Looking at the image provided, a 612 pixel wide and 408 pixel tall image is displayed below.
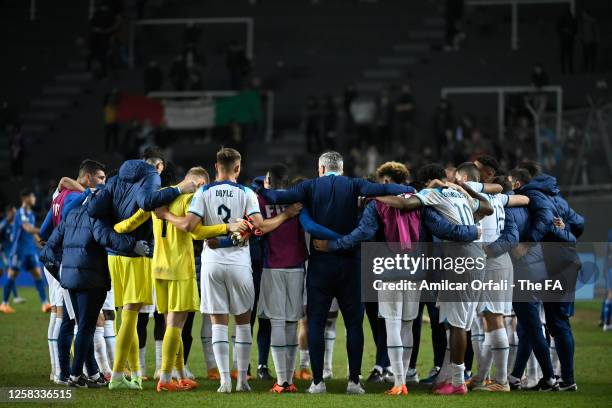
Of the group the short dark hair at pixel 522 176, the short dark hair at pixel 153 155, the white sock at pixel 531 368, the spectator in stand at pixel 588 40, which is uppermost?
the spectator in stand at pixel 588 40

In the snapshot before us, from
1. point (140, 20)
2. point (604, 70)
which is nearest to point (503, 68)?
point (604, 70)

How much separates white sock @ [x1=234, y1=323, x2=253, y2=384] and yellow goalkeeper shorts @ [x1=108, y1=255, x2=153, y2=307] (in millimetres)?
949

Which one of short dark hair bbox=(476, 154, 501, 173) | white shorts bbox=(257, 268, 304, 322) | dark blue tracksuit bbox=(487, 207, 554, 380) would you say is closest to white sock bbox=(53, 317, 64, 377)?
white shorts bbox=(257, 268, 304, 322)

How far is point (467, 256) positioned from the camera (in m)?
10.5

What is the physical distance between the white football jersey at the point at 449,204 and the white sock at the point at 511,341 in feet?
6.41

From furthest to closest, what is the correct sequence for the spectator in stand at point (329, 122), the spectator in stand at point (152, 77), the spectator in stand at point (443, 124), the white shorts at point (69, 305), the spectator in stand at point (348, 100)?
the spectator in stand at point (152, 77) → the spectator in stand at point (348, 100) → the spectator in stand at point (329, 122) → the spectator in stand at point (443, 124) → the white shorts at point (69, 305)

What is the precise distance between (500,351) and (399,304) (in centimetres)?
119

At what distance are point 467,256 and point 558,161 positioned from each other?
14.6 m

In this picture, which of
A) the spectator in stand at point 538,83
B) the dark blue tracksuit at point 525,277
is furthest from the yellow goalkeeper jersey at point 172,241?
the spectator in stand at point 538,83

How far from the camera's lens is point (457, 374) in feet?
34.2

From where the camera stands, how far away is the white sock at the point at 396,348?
10.3 meters

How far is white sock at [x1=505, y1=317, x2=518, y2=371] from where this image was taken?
11750 mm

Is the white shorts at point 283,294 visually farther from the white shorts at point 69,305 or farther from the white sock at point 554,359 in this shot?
the white sock at point 554,359

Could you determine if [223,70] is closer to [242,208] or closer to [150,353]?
[150,353]
